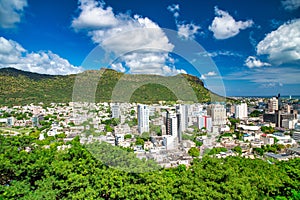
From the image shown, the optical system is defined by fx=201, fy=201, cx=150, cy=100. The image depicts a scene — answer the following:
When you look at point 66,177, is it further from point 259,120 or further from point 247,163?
point 259,120

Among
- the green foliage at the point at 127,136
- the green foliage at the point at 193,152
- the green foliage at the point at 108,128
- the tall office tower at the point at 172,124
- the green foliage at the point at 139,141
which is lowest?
the green foliage at the point at 193,152

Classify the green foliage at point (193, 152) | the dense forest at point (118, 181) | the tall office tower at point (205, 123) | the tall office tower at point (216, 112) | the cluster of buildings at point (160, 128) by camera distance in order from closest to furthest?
the dense forest at point (118, 181) < the cluster of buildings at point (160, 128) < the green foliage at point (193, 152) < the tall office tower at point (205, 123) < the tall office tower at point (216, 112)

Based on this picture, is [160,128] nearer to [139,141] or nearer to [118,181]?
[139,141]

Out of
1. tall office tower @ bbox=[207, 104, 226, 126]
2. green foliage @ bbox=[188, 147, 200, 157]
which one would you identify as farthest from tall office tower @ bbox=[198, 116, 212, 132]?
green foliage @ bbox=[188, 147, 200, 157]

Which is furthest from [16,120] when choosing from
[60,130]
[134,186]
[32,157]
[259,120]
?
[259,120]

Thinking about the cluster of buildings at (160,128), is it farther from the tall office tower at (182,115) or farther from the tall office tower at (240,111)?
the tall office tower at (240,111)

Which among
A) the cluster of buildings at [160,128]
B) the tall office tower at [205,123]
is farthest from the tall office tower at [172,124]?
the tall office tower at [205,123]

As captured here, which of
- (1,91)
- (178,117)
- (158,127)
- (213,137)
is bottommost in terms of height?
(213,137)
